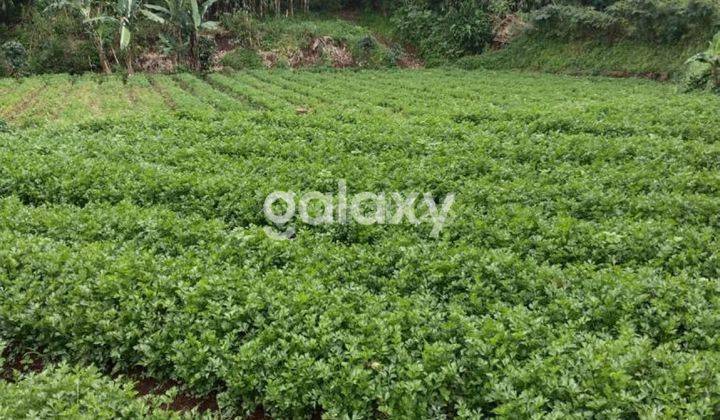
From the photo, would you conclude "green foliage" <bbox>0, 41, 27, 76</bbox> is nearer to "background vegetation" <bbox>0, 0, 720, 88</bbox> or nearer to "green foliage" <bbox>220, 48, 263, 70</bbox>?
"background vegetation" <bbox>0, 0, 720, 88</bbox>

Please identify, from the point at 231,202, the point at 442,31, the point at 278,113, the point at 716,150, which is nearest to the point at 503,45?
the point at 442,31

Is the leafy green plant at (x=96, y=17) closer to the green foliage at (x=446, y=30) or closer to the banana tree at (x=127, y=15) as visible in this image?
the banana tree at (x=127, y=15)

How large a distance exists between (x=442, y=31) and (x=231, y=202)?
29613mm

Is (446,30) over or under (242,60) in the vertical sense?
over

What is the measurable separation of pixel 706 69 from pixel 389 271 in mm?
17288

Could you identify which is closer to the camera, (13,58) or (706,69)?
(706,69)

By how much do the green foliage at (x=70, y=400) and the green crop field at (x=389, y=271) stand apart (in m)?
0.08

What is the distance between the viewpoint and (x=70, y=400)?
446 cm

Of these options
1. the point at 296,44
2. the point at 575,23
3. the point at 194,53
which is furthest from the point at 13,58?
the point at 575,23

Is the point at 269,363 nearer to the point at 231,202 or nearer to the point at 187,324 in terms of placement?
the point at 187,324

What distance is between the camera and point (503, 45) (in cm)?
3250

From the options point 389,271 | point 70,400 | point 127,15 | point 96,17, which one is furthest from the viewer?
point 127,15

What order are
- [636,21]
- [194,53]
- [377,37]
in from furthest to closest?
1. [377,37]
2. [194,53]
3. [636,21]

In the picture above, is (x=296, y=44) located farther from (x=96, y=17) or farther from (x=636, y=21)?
(x=636, y=21)
